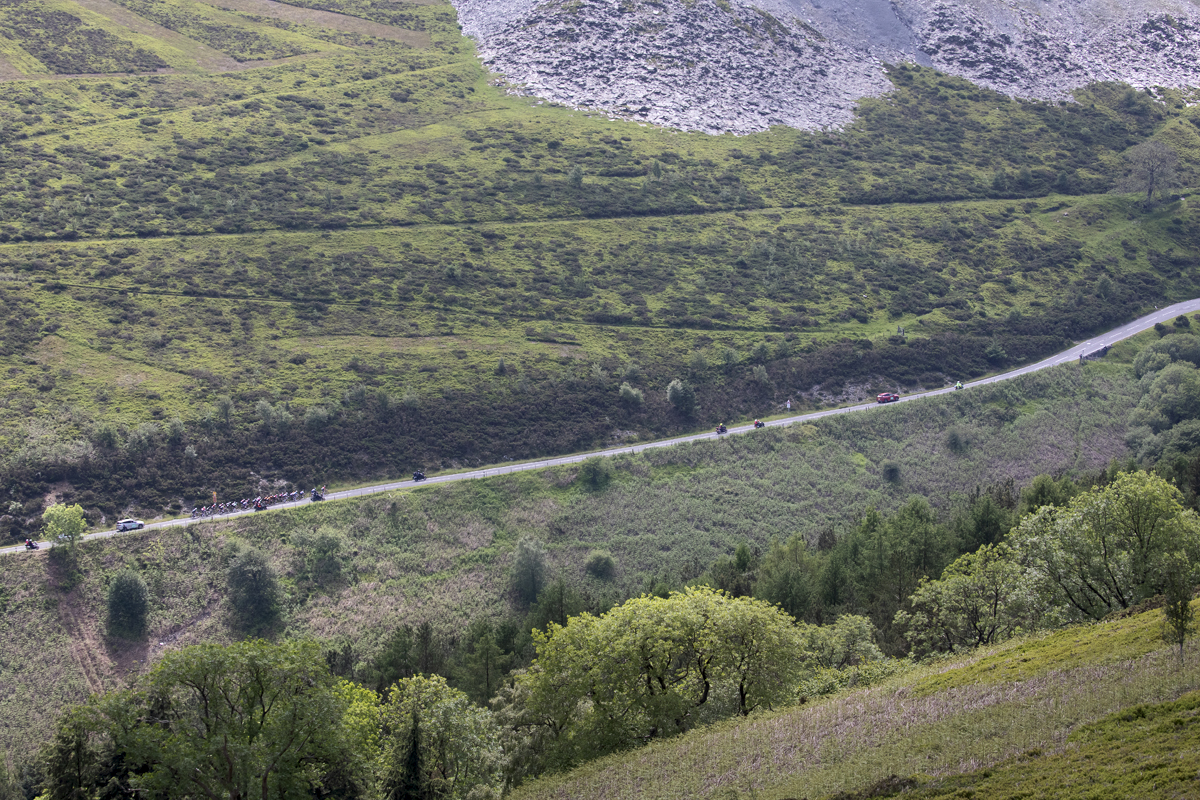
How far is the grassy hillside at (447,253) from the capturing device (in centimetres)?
9106

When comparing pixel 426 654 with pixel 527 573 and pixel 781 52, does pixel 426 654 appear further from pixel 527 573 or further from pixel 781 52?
pixel 781 52

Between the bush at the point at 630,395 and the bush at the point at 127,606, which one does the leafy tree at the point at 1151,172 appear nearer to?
the bush at the point at 630,395

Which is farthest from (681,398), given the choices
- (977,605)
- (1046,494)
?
(977,605)

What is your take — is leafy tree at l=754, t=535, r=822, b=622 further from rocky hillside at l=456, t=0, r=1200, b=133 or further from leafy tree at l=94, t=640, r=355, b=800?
rocky hillside at l=456, t=0, r=1200, b=133

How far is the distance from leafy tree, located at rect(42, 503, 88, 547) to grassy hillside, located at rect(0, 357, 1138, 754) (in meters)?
2.03

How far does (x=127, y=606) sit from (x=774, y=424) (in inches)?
2742

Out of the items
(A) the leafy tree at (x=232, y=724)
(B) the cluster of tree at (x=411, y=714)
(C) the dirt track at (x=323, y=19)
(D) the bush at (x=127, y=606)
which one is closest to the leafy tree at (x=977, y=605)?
(B) the cluster of tree at (x=411, y=714)

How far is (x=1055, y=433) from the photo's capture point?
338 ft

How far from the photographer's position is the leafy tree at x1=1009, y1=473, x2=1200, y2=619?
1702 inches

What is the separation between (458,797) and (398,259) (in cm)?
9306

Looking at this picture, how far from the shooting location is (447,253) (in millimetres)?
123125

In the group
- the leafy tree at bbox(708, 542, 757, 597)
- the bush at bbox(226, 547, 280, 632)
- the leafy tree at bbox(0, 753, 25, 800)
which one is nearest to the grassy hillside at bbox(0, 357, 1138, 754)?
the bush at bbox(226, 547, 280, 632)

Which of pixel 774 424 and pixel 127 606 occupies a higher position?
pixel 774 424

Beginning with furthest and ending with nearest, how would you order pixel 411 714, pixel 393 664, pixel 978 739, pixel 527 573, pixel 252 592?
pixel 527 573 → pixel 252 592 → pixel 393 664 → pixel 411 714 → pixel 978 739
